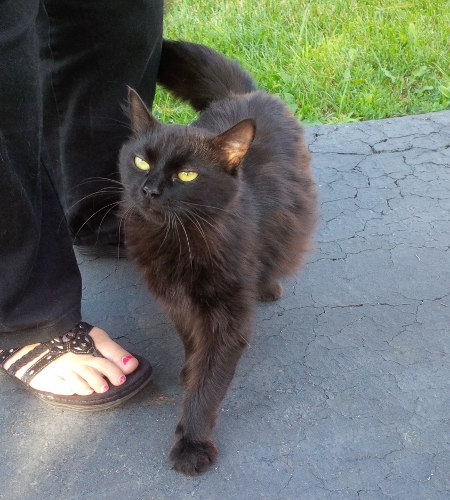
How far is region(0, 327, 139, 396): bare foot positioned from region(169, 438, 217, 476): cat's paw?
1.00 feet

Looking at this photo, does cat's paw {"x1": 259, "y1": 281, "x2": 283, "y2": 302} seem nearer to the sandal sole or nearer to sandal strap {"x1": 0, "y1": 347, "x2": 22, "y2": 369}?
the sandal sole

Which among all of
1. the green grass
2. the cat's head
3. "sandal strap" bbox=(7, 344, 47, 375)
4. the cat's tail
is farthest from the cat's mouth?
the green grass

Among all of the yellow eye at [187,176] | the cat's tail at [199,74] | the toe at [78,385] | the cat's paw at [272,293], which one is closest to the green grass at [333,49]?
the cat's tail at [199,74]

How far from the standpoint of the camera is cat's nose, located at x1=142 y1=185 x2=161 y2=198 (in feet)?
5.37

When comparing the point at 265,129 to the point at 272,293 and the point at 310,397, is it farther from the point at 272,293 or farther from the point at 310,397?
the point at 310,397

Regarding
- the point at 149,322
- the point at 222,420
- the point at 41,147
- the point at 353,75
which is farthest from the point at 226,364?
the point at 353,75

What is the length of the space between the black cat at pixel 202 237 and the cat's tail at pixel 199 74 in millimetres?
537

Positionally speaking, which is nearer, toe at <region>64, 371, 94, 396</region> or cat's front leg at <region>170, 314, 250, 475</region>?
cat's front leg at <region>170, 314, 250, 475</region>

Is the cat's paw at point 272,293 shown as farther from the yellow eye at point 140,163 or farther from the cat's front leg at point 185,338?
the yellow eye at point 140,163

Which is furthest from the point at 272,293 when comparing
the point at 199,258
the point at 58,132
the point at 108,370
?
the point at 58,132

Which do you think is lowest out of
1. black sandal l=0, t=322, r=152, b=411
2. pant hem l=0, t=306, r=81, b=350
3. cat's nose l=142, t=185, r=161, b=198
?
black sandal l=0, t=322, r=152, b=411

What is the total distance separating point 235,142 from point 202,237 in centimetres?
28

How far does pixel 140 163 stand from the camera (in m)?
1.76

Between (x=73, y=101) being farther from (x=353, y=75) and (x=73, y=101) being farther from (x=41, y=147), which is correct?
(x=353, y=75)
